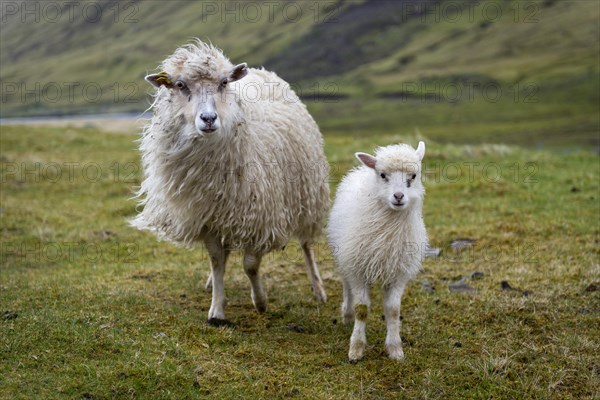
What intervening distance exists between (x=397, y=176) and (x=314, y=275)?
10.9ft

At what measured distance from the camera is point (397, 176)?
796 cm

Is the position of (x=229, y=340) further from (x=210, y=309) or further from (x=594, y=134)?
(x=594, y=134)

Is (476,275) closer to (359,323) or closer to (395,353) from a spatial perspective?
(395,353)

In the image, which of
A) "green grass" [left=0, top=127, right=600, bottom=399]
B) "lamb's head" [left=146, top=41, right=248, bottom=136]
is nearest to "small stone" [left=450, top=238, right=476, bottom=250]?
"green grass" [left=0, top=127, right=600, bottom=399]

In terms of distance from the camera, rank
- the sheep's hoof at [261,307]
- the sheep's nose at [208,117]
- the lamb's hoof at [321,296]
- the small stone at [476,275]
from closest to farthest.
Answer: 1. the sheep's nose at [208,117]
2. the sheep's hoof at [261,307]
3. the lamb's hoof at [321,296]
4. the small stone at [476,275]

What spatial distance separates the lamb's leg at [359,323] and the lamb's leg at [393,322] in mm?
287

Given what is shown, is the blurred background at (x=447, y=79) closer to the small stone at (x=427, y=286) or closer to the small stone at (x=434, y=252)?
the small stone at (x=434, y=252)

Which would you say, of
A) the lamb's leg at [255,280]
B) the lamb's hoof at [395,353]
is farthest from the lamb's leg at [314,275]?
the lamb's hoof at [395,353]

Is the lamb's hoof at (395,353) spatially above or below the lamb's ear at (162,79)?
below

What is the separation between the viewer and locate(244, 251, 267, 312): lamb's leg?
9253 mm

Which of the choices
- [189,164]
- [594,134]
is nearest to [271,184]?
[189,164]

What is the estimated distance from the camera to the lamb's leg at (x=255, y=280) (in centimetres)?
925

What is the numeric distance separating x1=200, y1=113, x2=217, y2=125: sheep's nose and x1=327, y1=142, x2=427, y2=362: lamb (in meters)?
1.96

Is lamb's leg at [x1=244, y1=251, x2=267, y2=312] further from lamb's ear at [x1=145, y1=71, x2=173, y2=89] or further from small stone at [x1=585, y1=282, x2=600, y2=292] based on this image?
small stone at [x1=585, y1=282, x2=600, y2=292]
